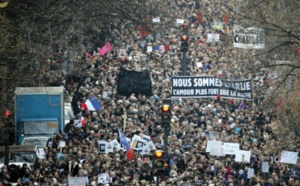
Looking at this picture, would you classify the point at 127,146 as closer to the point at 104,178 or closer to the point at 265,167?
the point at 104,178

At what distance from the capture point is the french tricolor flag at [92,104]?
42594 mm

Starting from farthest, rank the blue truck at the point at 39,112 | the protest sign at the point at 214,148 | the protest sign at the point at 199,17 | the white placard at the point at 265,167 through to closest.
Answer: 1. the protest sign at the point at 199,17
2. the blue truck at the point at 39,112
3. the protest sign at the point at 214,148
4. the white placard at the point at 265,167

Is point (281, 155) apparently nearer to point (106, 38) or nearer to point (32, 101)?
point (32, 101)

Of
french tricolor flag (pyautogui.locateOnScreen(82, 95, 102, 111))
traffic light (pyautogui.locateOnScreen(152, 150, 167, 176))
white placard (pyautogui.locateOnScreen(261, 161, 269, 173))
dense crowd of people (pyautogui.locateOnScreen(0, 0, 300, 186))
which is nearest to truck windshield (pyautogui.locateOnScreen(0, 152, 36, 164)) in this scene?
dense crowd of people (pyautogui.locateOnScreen(0, 0, 300, 186))

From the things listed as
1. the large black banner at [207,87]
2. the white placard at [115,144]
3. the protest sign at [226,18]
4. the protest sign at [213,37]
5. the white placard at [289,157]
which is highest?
the protest sign at [226,18]

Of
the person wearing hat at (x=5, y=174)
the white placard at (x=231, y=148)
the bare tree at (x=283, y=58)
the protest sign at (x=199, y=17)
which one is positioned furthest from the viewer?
the protest sign at (x=199, y=17)

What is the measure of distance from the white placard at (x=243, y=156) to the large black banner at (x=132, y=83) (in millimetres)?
8834

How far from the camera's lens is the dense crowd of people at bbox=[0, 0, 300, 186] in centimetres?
3562

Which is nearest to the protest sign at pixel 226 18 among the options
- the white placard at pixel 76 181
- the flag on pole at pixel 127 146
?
the flag on pole at pixel 127 146

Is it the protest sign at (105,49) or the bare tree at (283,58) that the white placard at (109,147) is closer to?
the bare tree at (283,58)

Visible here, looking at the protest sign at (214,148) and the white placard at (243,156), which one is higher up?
the protest sign at (214,148)

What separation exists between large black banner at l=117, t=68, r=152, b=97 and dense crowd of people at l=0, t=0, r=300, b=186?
0.89ft

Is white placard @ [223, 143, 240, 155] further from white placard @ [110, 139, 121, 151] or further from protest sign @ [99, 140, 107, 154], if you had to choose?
protest sign @ [99, 140, 107, 154]

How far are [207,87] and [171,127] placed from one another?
1935 mm
